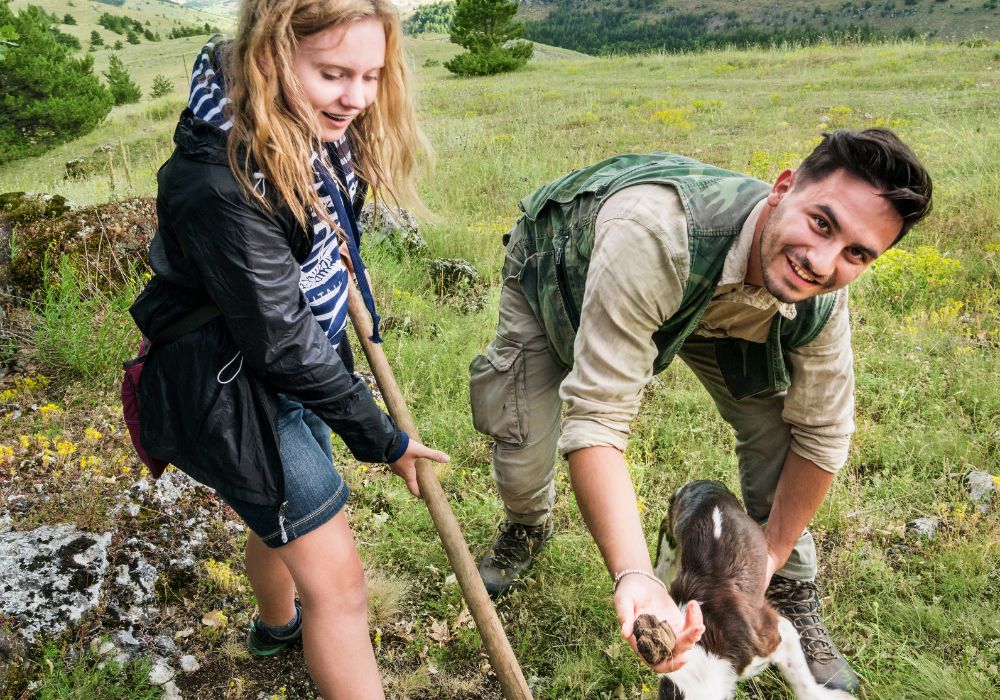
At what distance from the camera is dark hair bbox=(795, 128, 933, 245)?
1.87 m

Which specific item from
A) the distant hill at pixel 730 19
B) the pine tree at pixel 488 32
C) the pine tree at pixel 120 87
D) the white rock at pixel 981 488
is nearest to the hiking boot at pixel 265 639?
the white rock at pixel 981 488

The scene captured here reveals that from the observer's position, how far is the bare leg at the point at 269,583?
96.5 inches

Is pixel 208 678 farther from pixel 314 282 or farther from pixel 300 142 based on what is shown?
pixel 300 142

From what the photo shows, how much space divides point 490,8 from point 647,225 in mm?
30453

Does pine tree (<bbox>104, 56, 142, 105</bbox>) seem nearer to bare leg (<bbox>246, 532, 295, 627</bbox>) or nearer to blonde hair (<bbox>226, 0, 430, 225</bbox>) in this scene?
bare leg (<bbox>246, 532, 295, 627</bbox>)

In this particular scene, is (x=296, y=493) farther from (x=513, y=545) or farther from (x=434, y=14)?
(x=434, y=14)

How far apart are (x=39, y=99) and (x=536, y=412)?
22193 millimetres

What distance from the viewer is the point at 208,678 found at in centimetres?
268

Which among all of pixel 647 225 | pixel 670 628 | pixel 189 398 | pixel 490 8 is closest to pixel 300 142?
pixel 189 398

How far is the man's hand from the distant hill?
85.8 meters

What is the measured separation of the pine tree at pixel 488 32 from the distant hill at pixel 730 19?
180 feet

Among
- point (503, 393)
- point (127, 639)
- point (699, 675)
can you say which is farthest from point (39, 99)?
point (699, 675)

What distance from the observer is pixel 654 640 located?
1.61 meters

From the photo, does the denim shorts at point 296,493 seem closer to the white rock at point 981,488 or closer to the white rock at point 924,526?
the white rock at point 924,526
